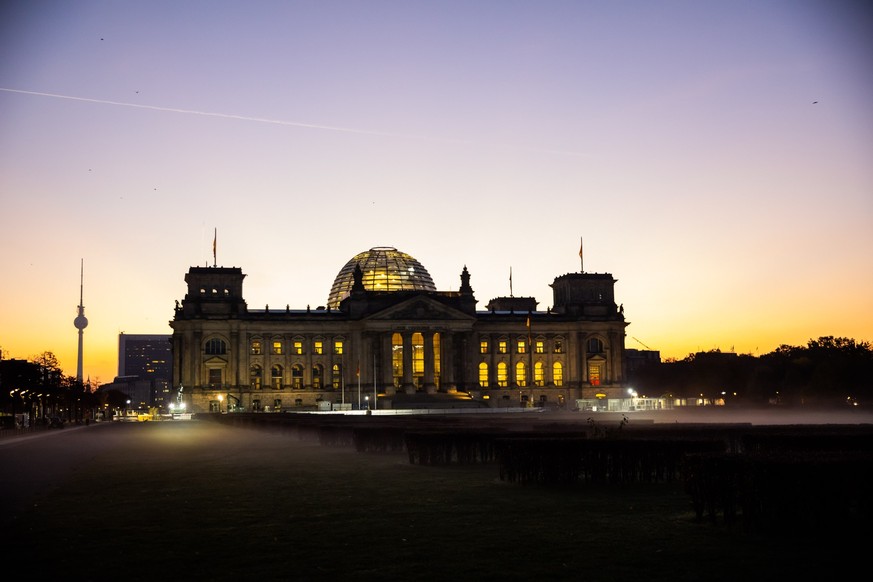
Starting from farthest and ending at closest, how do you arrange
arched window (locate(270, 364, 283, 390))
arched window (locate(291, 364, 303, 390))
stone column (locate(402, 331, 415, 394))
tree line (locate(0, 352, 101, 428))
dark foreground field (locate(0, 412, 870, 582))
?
arched window (locate(291, 364, 303, 390)) → arched window (locate(270, 364, 283, 390)) → stone column (locate(402, 331, 415, 394)) → tree line (locate(0, 352, 101, 428)) → dark foreground field (locate(0, 412, 870, 582))

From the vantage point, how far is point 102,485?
3166 centimetres

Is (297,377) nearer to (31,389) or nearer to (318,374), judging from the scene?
(318,374)

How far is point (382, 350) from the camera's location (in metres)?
174

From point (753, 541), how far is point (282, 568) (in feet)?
29.8

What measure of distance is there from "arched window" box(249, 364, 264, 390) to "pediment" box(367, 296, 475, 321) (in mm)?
22135

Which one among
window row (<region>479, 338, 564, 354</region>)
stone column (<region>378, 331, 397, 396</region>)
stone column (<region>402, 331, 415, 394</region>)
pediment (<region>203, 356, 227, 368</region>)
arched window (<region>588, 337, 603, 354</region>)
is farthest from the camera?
arched window (<region>588, 337, 603, 354</region>)

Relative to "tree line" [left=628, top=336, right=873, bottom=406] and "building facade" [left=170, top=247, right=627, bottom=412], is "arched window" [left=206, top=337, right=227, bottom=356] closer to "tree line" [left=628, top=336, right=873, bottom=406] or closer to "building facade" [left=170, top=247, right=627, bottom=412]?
"building facade" [left=170, top=247, right=627, bottom=412]

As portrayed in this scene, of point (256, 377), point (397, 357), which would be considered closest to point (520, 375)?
point (397, 357)

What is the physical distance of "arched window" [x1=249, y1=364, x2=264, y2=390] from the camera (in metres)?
175

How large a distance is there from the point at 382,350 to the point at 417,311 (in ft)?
30.9

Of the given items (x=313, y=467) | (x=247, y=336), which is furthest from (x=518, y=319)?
(x=313, y=467)

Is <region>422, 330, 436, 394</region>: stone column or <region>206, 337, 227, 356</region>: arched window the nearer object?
<region>206, 337, 227, 356</region>: arched window

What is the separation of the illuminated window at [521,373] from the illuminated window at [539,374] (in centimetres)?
204

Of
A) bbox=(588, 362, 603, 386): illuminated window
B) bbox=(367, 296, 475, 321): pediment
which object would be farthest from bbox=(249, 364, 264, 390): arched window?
bbox=(588, 362, 603, 386): illuminated window
